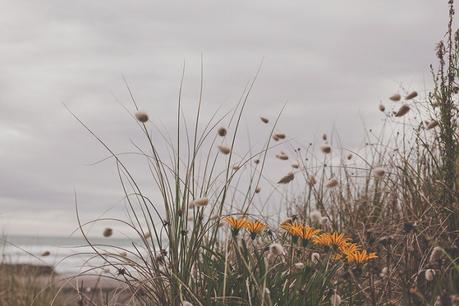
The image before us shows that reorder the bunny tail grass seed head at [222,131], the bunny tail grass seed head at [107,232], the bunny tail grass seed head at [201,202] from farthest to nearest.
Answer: the bunny tail grass seed head at [222,131] → the bunny tail grass seed head at [107,232] → the bunny tail grass seed head at [201,202]

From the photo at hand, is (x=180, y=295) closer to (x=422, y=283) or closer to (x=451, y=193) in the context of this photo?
(x=422, y=283)

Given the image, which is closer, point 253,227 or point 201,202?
point 253,227

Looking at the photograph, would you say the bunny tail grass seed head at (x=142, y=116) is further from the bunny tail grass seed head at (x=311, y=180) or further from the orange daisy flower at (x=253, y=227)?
the bunny tail grass seed head at (x=311, y=180)

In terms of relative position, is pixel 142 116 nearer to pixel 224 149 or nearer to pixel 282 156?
pixel 224 149

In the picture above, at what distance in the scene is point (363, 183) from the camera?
579 cm

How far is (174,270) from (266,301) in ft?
1.72

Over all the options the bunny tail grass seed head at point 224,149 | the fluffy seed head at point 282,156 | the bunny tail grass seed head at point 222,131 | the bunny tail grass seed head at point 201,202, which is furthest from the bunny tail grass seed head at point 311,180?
the bunny tail grass seed head at point 201,202


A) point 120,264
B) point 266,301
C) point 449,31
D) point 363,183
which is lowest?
point 266,301

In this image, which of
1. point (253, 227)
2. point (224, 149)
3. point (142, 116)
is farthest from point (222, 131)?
point (253, 227)

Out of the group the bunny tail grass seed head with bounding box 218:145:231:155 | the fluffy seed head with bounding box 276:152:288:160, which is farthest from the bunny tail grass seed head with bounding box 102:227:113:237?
the fluffy seed head with bounding box 276:152:288:160

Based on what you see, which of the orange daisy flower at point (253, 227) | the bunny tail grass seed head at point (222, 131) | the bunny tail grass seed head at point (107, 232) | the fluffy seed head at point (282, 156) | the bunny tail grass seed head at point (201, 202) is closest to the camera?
the orange daisy flower at point (253, 227)

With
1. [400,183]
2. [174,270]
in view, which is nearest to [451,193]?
[400,183]

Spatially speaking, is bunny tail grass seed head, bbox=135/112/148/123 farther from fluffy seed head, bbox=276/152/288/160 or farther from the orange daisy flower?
fluffy seed head, bbox=276/152/288/160

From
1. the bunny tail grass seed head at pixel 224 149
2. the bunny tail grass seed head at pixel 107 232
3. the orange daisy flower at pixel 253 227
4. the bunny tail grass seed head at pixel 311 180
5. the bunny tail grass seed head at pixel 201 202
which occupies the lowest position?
the orange daisy flower at pixel 253 227
